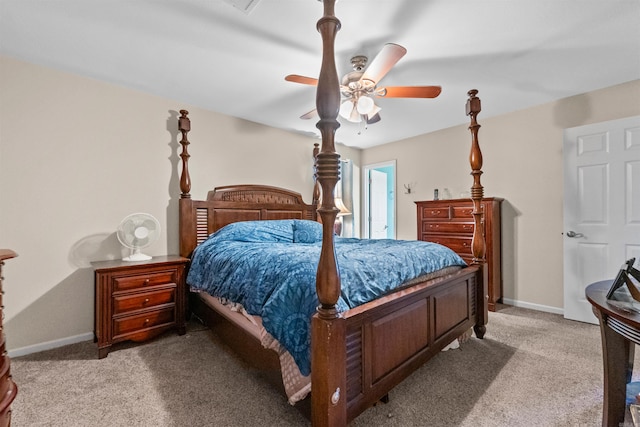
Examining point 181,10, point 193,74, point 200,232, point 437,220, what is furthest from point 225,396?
point 437,220

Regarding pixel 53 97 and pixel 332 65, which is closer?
pixel 332 65

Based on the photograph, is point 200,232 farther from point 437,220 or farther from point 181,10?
point 437,220

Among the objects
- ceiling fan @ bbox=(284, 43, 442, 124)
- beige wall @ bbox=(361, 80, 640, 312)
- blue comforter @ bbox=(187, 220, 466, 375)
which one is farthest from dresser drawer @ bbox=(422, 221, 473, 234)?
ceiling fan @ bbox=(284, 43, 442, 124)

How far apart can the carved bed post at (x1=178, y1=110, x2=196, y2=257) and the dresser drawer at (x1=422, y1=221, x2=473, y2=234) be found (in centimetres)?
298

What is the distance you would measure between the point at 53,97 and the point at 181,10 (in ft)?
5.33

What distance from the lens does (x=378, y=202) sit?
593cm

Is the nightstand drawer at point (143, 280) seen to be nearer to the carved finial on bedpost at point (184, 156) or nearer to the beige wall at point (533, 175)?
the carved finial on bedpost at point (184, 156)

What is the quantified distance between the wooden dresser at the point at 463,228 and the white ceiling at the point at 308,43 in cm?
129

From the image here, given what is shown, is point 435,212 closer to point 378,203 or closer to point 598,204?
point 598,204

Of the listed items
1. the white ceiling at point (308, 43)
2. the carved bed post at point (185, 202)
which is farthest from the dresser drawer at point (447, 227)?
the carved bed post at point (185, 202)

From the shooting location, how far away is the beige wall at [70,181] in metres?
2.35

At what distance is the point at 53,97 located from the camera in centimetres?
252

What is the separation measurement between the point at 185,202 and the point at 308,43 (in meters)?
2.01

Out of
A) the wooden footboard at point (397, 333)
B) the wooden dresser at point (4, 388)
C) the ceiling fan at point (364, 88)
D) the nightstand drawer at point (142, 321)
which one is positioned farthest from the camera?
the nightstand drawer at point (142, 321)
